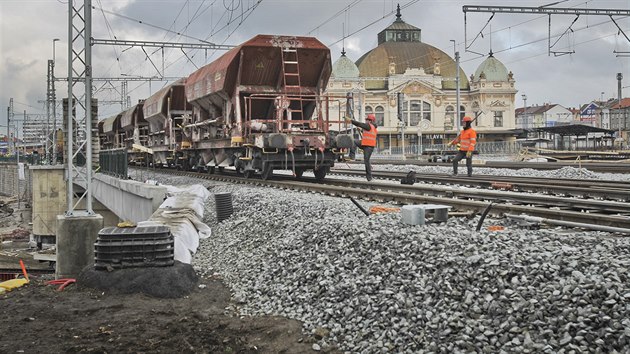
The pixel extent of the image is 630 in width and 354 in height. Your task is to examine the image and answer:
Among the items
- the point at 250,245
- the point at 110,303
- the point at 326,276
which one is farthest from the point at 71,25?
the point at 326,276

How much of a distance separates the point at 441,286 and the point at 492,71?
289 feet

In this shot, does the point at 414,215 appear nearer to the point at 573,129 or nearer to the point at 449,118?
the point at 573,129

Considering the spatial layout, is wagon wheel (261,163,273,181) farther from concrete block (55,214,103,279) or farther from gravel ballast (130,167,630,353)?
gravel ballast (130,167,630,353)

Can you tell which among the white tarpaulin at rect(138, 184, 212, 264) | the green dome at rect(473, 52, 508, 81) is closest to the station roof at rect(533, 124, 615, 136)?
the white tarpaulin at rect(138, 184, 212, 264)

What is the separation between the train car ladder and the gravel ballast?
906 cm

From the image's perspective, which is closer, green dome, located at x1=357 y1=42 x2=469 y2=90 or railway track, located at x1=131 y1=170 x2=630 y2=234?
railway track, located at x1=131 y1=170 x2=630 y2=234

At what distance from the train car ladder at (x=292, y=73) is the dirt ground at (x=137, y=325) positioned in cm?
983

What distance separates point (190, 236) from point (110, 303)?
3026mm

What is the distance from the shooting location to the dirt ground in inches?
226

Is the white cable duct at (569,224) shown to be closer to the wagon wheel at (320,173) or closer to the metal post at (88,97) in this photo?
the metal post at (88,97)

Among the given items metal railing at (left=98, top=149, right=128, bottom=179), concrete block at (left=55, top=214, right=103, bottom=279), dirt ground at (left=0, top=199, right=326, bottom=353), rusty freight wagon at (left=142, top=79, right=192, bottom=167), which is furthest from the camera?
rusty freight wagon at (left=142, top=79, right=192, bottom=167)

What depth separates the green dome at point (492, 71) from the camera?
88.2m

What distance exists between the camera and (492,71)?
3472 inches

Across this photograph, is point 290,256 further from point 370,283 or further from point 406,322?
point 406,322
